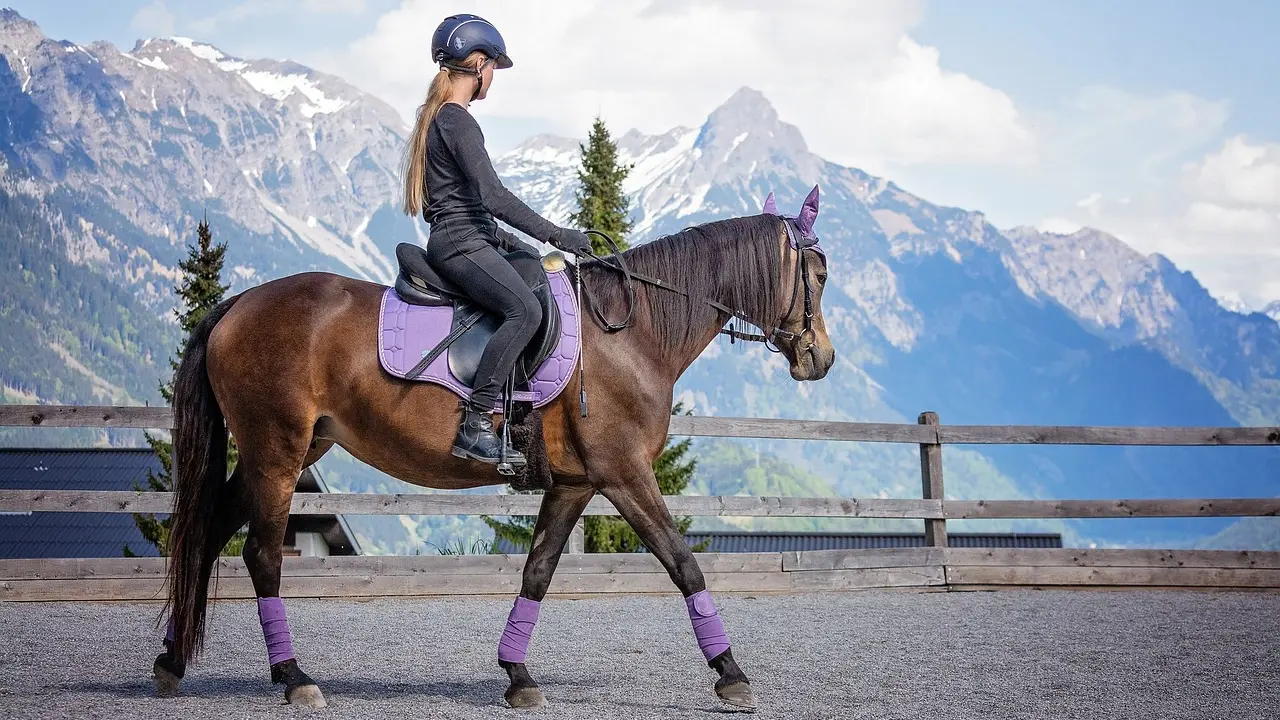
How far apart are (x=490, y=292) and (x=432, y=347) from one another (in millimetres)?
363

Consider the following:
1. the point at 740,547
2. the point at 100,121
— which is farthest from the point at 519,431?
the point at 100,121

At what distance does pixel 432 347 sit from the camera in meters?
4.79

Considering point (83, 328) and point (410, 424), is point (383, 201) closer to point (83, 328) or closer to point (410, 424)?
point (83, 328)

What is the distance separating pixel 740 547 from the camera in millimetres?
33406

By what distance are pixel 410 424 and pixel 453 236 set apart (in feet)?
2.74

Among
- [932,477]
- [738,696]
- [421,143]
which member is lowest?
[738,696]

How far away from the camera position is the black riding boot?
4680mm

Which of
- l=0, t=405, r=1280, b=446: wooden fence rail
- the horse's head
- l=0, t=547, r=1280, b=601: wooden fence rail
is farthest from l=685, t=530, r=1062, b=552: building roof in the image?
the horse's head

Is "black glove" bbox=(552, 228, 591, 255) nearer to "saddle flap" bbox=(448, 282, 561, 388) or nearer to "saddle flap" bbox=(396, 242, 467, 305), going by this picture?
"saddle flap" bbox=(448, 282, 561, 388)

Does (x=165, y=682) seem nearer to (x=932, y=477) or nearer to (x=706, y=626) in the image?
(x=706, y=626)

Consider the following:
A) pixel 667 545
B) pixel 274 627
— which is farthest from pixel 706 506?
pixel 274 627

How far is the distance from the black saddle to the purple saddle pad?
3cm

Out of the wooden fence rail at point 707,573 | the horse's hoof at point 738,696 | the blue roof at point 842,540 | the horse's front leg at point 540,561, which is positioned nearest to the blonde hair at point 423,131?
the horse's front leg at point 540,561

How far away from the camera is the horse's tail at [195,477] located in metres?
4.96
